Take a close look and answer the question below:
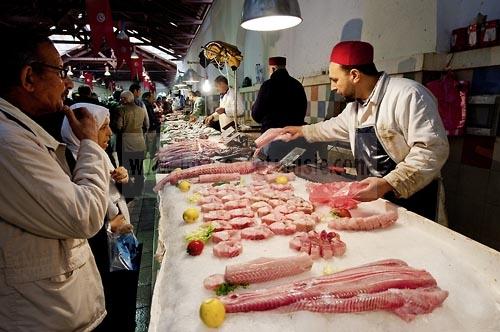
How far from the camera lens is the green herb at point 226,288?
158 cm

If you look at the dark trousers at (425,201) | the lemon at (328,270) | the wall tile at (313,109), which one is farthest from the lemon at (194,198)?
the wall tile at (313,109)

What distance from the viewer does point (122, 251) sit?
117 inches

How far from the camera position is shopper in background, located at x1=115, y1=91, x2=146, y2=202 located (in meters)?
7.85

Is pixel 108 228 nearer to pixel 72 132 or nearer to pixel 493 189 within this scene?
pixel 72 132

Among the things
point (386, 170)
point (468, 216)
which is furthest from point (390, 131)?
point (468, 216)

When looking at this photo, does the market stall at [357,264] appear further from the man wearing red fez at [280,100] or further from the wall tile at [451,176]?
the man wearing red fez at [280,100]

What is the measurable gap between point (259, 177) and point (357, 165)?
1010 mm

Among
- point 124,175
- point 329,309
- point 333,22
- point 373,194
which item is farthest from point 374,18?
point 329,309

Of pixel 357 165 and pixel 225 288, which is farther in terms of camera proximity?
pixel 357 165

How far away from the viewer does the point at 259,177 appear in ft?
11.5

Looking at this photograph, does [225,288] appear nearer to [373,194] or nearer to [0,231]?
[0,231]

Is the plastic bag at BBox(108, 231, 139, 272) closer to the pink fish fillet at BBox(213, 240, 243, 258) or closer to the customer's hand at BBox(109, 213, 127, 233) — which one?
the customer's hand at BBox(109, 213, 127, 233)

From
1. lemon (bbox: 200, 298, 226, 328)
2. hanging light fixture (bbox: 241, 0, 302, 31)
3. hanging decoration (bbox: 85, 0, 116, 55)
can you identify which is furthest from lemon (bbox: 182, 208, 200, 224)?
hanging decoration (bbox: 85, 0, 116, 55)

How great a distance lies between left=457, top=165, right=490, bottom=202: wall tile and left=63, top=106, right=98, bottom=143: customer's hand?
345 centimetres
